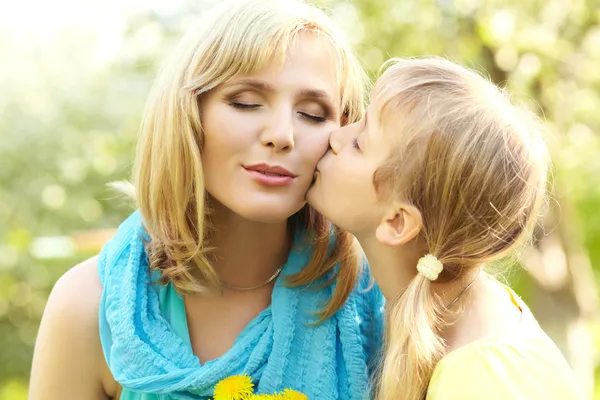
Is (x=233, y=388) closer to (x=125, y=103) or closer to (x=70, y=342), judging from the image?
(x=70, y=342)

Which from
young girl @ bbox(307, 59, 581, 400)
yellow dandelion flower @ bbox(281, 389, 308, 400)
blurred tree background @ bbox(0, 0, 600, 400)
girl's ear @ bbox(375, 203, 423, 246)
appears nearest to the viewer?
yellow dandelion flower @ bbox(281, 389, 308, 400)

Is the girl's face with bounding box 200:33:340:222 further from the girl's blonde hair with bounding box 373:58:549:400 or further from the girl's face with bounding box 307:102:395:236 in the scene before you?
the girl's blonde hair with bounding box 373:58:549:400

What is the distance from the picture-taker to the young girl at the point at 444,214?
1915 mm

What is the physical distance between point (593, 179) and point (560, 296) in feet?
11.3

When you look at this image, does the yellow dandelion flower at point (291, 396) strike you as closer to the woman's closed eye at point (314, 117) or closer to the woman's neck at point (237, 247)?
the woman's neck at point (237, 247)

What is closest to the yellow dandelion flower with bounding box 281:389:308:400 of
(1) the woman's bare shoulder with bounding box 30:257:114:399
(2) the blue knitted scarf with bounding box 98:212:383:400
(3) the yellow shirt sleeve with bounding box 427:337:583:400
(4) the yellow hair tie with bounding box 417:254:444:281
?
(2) the blue knitted scarf with bounding box 98:212:383:400

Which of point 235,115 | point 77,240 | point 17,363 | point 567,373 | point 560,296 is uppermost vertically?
point 235,115

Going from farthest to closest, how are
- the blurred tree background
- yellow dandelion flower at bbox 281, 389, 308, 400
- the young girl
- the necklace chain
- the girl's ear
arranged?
the blurred tree background < the necklace chain < the girl's ear < the young girl < yellow dandelion flower at bbox 281, 389, 308, 400

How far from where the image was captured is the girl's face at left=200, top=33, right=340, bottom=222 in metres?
1.98

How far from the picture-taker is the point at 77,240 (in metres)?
5.92

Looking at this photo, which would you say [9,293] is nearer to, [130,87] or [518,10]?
[130,87]

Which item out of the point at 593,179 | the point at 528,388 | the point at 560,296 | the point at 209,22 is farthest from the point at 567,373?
the point at 593,179

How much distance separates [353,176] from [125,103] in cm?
482

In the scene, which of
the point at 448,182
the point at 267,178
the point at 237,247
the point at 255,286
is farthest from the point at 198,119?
the point at 448,182
